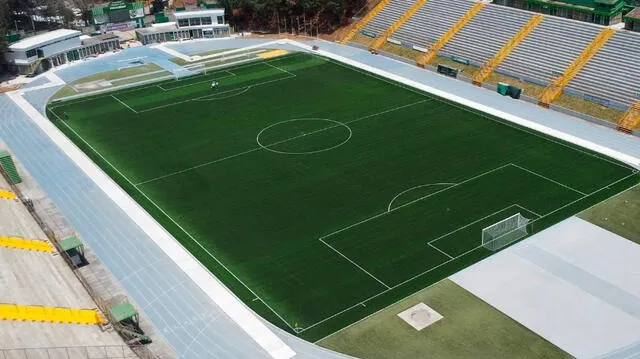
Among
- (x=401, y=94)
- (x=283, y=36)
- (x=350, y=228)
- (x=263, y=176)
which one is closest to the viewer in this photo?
(x=350, y=228)

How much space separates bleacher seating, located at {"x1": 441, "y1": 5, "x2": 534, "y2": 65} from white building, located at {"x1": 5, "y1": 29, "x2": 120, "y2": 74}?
4954 cm

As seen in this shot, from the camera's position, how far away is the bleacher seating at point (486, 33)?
7600cm

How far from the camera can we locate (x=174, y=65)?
8462 centimetres

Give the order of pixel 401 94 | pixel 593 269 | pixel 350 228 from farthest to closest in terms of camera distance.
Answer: pixel 401 94
pixel 350 228
pixel 593 269

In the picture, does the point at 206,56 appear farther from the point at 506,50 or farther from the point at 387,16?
the point at 506,50

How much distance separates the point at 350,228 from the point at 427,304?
31.8ft

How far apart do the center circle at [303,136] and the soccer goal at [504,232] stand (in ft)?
63.5

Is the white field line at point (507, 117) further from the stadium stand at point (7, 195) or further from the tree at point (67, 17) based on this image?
the tree at point (67, 17)

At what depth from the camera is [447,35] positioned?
81438mm

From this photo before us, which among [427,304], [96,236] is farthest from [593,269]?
[96,236]

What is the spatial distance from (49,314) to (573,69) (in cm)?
5616

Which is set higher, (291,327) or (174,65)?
(174,65)

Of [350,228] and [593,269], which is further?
[350,228]

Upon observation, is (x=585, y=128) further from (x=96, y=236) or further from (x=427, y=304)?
(x=96, y=236)
